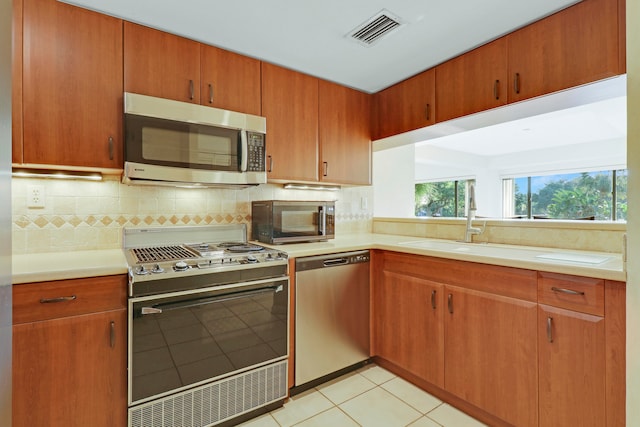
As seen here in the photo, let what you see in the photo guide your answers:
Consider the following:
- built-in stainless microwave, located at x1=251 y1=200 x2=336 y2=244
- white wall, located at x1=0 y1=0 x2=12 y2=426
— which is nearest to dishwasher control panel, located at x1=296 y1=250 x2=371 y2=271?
built-in stainless microwave, located at x1=251 y1=200 x2=336 y2=244

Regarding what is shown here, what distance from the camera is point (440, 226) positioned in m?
2.63

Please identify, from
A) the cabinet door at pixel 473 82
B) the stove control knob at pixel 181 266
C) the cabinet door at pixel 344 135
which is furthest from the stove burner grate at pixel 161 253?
the cabinet door at pixel 473 82

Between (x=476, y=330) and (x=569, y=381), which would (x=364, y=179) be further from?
(x=569, y=381)

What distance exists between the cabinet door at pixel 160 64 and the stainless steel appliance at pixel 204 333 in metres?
0.90

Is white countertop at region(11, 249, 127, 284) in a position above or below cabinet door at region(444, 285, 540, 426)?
above

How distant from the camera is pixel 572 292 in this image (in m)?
1.37

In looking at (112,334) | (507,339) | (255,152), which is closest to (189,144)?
(255,152)

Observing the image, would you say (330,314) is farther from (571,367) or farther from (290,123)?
(290,123)

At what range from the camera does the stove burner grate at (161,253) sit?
1663 mm

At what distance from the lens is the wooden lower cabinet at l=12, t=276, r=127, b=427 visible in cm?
129

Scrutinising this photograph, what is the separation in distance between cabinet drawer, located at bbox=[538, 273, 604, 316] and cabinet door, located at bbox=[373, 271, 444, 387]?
54 centimetres

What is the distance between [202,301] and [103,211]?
36.6 inches

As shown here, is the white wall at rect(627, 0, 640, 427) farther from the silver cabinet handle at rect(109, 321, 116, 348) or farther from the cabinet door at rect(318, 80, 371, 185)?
the cabinet door at rect(318, 80, 371, 185)

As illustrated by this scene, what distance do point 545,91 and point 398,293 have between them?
149 centimetres
